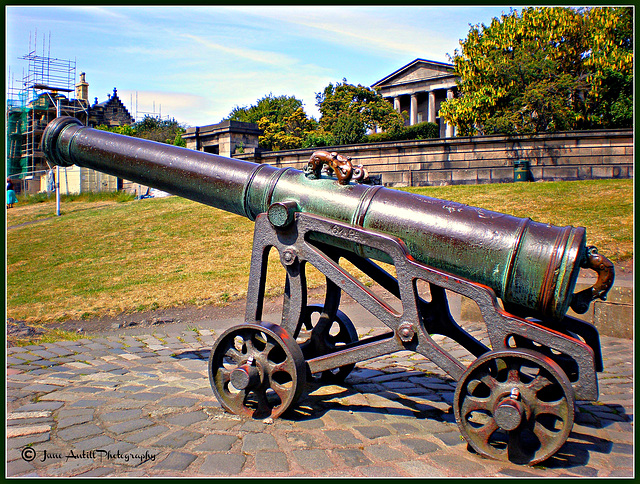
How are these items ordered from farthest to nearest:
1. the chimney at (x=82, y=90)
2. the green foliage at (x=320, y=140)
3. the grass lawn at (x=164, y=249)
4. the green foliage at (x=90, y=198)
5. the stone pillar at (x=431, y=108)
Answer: the chimney at (x=82, y=90) < the stone pillar at (x=431, y=108) < the green foliage at (x=320, y=140) < the green foliage at (x=90, y=198) < the grass lawn at (x=164, y=249)

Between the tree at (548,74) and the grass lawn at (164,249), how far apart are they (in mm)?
7236

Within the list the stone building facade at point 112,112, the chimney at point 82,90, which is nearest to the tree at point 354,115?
the chimney at point 82,90

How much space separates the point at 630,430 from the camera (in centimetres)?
344

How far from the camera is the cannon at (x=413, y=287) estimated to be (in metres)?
2.92

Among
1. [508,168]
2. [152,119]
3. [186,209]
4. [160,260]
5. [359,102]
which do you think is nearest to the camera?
[160,260]

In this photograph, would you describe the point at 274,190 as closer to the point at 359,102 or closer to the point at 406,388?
the point at 406,388

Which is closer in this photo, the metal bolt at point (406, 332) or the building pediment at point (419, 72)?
the metal bolt at point (406, 332)

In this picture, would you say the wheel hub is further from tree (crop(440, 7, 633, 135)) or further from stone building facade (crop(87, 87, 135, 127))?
stone building facade (crop(87, 87, 135, 127))

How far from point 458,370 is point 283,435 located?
1131mm

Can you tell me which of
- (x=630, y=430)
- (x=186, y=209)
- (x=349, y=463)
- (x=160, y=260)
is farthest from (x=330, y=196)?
(x=186, y=209)

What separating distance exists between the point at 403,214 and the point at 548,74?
23.9 m

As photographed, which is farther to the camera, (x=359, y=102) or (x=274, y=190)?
(x=359, y=102)

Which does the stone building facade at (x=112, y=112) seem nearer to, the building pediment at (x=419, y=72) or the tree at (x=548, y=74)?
the building pediment at (x=419, y=72)

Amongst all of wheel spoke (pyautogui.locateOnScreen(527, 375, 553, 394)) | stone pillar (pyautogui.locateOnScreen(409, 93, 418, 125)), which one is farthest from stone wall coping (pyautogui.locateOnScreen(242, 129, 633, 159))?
stone pillar (pyautogui.locateOnScreen(409, 93, 418, 125))
